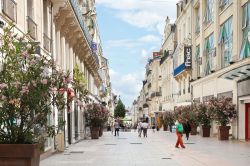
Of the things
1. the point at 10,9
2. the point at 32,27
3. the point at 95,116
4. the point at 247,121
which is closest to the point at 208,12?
the point at 95,116

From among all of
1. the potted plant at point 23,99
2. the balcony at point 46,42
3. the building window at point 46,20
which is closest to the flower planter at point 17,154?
the potted plant at point 23,99

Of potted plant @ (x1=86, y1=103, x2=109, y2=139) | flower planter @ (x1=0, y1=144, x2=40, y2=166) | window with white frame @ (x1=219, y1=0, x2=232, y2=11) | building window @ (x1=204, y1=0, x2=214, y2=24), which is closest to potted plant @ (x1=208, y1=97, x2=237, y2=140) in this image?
window with white frame @ (x1=219, y1=0, x2=232, y2=11)

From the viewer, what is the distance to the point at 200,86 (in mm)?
42188

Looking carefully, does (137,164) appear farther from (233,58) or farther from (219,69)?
(219,69)

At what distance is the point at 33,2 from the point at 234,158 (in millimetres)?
9520

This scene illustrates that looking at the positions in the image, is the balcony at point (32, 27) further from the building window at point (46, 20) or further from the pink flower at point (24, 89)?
the pink flower at point (24, 89)

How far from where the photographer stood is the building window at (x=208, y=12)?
126 feet

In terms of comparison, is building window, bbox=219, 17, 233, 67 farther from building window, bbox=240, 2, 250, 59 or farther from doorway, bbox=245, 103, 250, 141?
doorway, bbox=245, 103, 250, 141

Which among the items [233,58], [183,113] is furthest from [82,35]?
[183,113]

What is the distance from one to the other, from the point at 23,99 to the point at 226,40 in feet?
87.5

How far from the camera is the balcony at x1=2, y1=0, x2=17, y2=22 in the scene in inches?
502

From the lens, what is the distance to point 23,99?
841 centimetres

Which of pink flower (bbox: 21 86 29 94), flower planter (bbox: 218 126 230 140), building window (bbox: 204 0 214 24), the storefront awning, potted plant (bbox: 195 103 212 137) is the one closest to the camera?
pink flower (bbox: 21 86 29 94)

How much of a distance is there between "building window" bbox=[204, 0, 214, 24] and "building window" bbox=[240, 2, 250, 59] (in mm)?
8938
